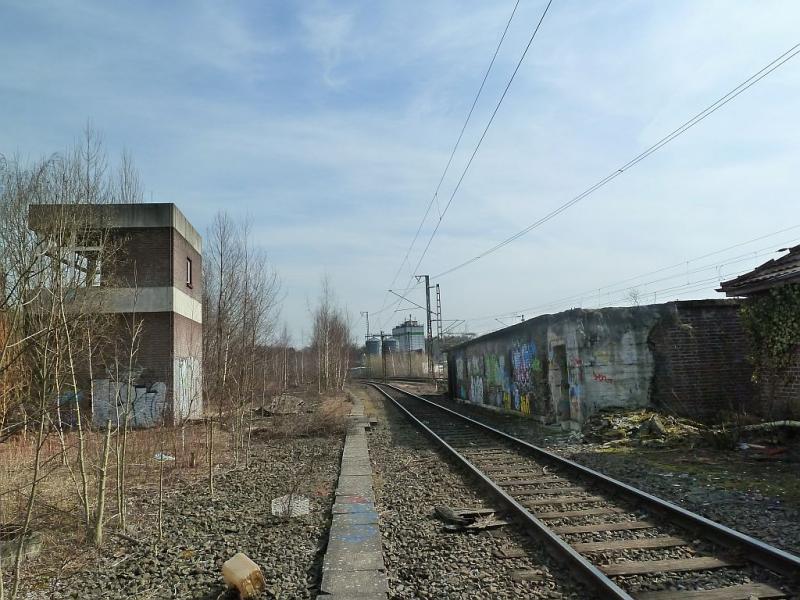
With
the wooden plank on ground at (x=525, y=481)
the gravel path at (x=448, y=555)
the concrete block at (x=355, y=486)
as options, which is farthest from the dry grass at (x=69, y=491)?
the wooden plank on ground at (x=525, y=481)

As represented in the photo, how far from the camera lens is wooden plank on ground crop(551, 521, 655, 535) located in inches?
249

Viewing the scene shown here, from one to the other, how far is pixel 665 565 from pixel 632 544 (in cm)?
61

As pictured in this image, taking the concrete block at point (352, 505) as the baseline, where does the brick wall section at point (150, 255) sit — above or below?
above

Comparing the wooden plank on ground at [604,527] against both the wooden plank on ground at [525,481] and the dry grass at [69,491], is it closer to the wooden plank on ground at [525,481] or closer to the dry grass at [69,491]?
the wooden plank on ground at [525,481]

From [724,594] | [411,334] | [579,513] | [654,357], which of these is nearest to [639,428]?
[654,357]

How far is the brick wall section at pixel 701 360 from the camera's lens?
14430 millimetres

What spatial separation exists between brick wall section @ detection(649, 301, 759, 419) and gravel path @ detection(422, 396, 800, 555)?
3289 millimetres

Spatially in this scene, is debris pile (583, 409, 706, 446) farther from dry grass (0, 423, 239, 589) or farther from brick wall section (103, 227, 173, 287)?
brick wall section (103, 227, 173, 287)

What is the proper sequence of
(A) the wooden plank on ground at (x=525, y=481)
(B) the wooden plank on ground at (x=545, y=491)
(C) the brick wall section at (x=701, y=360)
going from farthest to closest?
(C) the brick wall section at (x=701, y=360)
(A) the wooden plank on ground at (x=525, y=481)
(B) the wooden plank on ground at (x=545, y=491)

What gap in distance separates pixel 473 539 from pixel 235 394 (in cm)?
828

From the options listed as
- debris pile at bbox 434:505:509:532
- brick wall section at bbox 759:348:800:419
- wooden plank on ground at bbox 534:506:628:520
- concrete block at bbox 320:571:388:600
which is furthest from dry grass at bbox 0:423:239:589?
brick wall section at bbox 759:348:800:419

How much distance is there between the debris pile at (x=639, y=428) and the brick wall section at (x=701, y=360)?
1034 mm

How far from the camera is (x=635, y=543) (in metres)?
5.83

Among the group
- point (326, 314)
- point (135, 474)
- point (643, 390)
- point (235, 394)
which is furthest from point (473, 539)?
point (326, 314)
